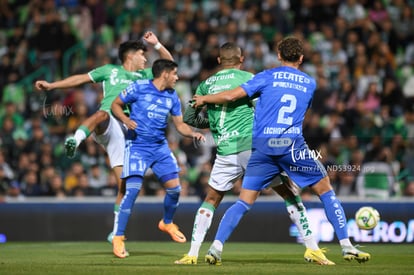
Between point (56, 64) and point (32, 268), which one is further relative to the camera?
point (56, 64)

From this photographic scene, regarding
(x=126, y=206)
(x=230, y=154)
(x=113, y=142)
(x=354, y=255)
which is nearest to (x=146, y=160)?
(x=126, y=206)

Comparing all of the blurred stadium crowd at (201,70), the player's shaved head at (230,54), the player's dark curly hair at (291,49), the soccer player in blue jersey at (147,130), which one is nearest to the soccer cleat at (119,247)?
the soccer player in blue jersey at (147,130)

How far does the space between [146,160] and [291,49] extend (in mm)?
2977

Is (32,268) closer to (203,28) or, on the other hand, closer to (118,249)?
(118,249)

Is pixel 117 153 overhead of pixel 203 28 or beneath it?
beneath

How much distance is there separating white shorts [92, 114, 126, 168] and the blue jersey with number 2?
3938mm

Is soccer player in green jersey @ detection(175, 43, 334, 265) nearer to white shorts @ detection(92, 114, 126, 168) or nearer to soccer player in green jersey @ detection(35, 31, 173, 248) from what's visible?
soccer player in green jersey @ detection(35, 31, 173, 248)

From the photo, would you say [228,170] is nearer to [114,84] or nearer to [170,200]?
[170,200]

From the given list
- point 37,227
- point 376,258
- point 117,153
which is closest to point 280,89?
point 376,258

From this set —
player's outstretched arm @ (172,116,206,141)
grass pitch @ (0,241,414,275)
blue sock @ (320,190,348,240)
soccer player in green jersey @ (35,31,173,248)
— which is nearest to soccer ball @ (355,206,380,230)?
grass pitch @ (0,241,414,275)

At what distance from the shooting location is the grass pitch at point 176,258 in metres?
9.51

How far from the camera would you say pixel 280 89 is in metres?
10.0

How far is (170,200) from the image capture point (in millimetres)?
12531

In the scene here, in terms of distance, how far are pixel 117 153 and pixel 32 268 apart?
12.8 feet
